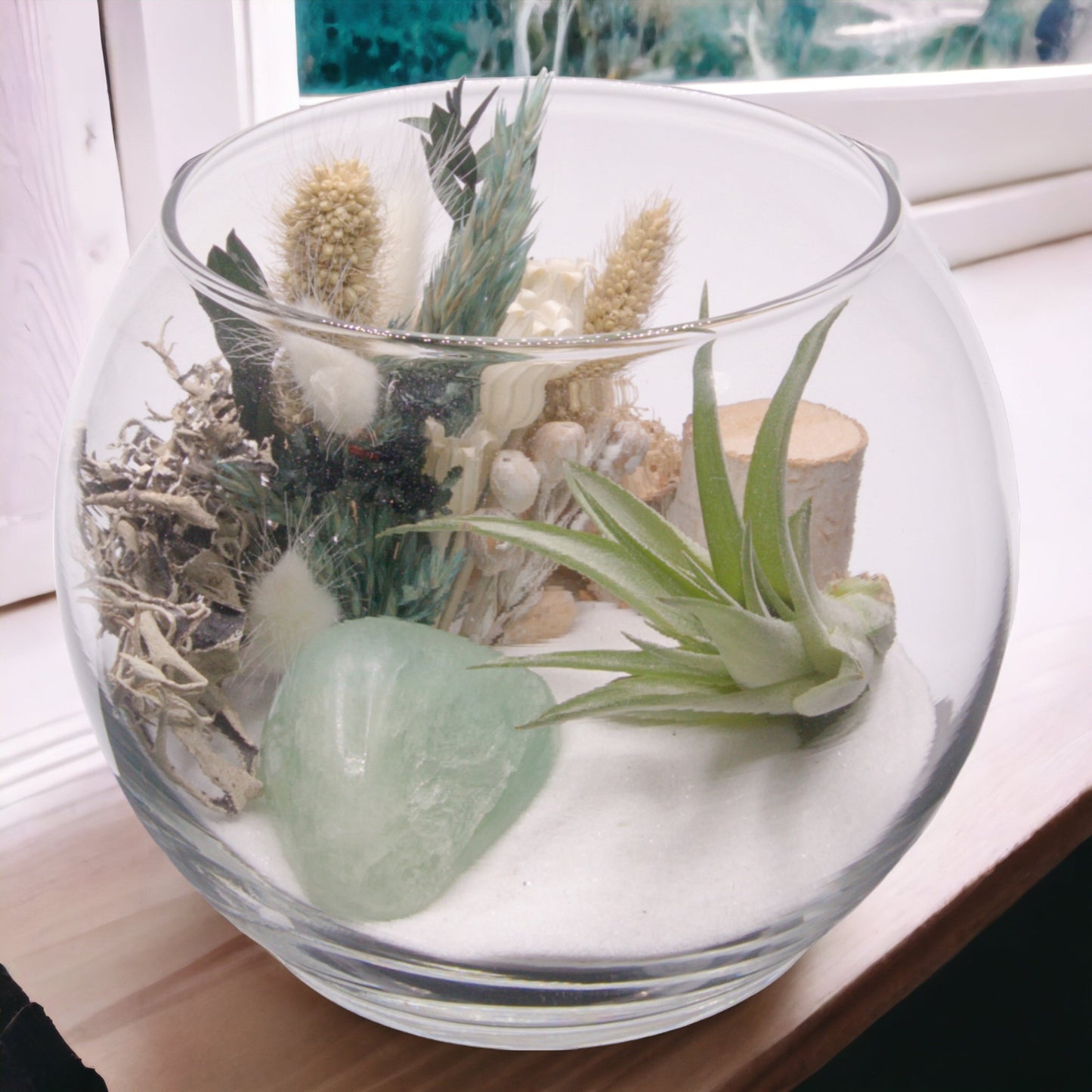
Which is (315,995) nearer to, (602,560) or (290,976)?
(290,976)

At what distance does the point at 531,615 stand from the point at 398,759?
1.7 inches

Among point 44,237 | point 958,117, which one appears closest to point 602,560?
point 44,237

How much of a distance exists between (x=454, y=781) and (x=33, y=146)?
0.36m

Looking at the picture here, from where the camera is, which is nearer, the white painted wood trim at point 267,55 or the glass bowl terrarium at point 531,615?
the glass bowl terrarium at point 531,615

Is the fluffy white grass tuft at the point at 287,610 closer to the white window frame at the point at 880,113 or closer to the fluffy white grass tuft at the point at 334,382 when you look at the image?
the fluffy white grass tuft at the point at 334,382

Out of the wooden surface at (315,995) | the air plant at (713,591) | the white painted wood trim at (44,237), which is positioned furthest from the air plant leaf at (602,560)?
the white painted wood trim at (44,237)

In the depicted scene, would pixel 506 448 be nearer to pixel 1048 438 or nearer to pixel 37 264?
pixel 37 264

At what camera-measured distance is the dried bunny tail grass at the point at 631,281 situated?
1.14 ft

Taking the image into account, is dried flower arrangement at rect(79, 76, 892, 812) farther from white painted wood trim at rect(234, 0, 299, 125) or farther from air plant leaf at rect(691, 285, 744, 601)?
white painted wood trim at rect(234, 0, 299, 125)

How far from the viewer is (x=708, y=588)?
0.88ft

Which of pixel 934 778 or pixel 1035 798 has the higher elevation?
pixel 934 778

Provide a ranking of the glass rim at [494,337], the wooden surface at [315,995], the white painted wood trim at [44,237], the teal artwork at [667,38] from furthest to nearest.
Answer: the teal artwork at [667,38] < the white painted wood trim at [44,237] < the wooden surface at [315,995] < the glass rim at [494,337]

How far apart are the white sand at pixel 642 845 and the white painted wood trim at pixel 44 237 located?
0.33 meters

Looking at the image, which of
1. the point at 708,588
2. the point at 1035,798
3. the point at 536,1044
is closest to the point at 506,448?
the point at 708,588
